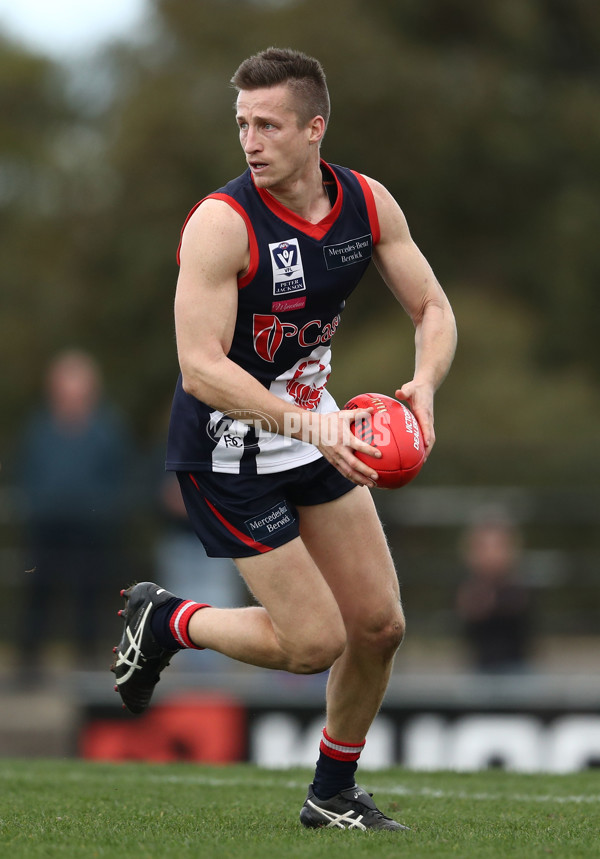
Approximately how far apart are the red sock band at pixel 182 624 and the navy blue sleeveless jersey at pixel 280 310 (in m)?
0.57

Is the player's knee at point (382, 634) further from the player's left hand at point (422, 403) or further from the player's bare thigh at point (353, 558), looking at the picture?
the player's left hand at point (422, 403)

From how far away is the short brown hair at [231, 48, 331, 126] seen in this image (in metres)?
5.00

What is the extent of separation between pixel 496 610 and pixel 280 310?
616 centimetres

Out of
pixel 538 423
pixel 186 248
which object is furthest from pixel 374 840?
pixel 538 423

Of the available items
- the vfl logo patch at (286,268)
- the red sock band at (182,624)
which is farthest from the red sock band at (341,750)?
the vfl logo patch at (286,268)

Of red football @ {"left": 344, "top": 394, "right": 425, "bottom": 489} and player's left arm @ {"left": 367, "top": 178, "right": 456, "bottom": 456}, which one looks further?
player's left arm @ {"left": 367, "top": 178, "right": 456, "bottom": 456}

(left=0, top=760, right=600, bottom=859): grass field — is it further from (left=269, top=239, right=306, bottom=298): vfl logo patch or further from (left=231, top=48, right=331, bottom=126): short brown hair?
(left=231, top=48, right=331, bottom=126): short brown hair

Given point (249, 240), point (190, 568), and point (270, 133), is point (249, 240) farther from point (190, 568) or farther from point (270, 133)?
point (190, 568)

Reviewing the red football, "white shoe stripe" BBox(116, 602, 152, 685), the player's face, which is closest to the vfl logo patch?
the player's face

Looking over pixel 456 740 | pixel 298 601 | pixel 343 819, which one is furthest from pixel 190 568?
pixel 298 601

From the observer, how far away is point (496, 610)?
35.0 ft

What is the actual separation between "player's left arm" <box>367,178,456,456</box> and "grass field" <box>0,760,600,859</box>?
1.67 m

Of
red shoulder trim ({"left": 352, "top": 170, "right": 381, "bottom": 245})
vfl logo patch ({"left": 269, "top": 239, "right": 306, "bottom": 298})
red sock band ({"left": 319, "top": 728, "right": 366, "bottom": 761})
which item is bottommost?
red sock band ({"left": 319, "top": 728, "right": 366, "bottom": 761})

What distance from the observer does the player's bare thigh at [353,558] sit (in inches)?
202
